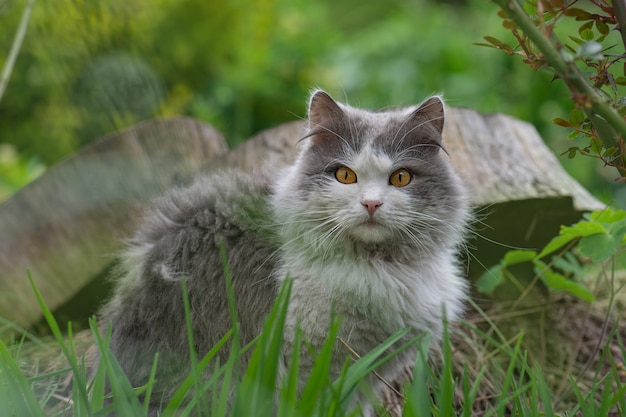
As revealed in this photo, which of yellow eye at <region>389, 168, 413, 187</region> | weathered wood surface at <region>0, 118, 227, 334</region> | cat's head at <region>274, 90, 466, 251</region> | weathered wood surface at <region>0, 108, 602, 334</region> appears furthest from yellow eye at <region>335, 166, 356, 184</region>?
weathered wood surface at <region>0, 118, 227, 334</region>

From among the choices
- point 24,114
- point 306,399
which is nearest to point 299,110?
point 24,114

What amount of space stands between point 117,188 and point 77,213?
0.65ft

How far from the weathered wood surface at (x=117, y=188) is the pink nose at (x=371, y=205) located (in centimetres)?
99

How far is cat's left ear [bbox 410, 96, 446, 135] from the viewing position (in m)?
2.08

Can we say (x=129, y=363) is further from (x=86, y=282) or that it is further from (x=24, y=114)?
(x=24, y=114)

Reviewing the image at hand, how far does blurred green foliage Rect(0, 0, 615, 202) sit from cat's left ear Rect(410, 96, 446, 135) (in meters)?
2.43

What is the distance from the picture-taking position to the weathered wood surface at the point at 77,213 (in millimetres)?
2971

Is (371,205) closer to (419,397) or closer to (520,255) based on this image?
(419,397)

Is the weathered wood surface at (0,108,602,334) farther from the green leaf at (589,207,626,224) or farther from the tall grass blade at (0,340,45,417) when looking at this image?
the tall grass blade at (0,340,45,417)

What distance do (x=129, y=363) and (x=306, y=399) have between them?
769 millimetres

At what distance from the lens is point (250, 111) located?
233 inches

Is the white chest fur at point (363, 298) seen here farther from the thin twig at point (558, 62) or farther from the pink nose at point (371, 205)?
the thin twig at point (558, 62)

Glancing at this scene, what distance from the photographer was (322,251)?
1972 millimetres

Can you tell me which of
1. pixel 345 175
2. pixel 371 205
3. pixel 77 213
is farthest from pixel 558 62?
pixel 77 213
